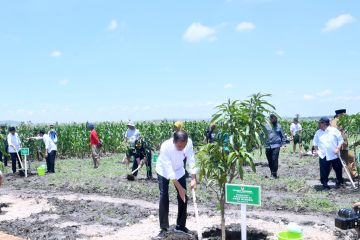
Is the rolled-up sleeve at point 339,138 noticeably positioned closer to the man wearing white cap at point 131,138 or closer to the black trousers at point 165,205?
the black trousers at point 165,205

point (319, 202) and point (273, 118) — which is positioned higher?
point (273, 118)

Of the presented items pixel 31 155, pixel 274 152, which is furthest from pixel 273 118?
pixel 31 155

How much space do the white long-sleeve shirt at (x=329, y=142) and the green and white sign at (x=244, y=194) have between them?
22.9 ft

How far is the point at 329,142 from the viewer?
1118 cm

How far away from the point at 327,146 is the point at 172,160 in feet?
19.6

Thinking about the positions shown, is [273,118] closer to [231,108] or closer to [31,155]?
[231,108]

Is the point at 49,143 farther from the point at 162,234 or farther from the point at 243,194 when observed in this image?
the point at 243,194

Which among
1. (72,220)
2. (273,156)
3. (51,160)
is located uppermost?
(273,156)

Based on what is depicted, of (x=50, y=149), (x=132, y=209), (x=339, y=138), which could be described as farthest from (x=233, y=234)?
(x=50, y=149)

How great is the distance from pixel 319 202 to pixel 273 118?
399 cm

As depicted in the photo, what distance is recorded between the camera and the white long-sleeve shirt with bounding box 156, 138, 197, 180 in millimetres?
6648

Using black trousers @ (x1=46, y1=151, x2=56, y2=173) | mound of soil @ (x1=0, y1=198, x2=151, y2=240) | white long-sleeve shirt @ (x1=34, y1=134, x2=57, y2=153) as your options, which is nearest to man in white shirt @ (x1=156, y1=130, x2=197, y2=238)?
mound of soil @ (x1=0, y1=198, x2=151, y2=240)

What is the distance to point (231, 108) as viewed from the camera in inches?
213

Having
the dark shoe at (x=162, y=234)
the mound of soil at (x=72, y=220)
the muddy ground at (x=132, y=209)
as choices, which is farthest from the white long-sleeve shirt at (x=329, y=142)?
the dark shoe at (x=162, y=234)
